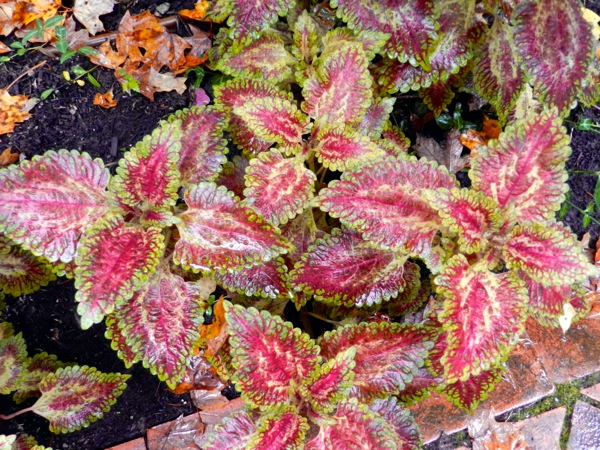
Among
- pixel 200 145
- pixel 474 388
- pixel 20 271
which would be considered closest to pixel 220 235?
pixel 200 145

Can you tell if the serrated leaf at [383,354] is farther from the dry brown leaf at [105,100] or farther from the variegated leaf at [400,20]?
the dry brown leaf at [105,100]

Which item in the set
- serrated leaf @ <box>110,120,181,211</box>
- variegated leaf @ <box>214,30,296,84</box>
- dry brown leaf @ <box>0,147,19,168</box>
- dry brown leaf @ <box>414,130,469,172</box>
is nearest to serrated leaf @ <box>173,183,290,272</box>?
serrated leaf @ <box>110,120,181,211</box>

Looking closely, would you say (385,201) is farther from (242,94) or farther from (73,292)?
(73,292)

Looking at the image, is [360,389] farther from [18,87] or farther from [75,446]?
[18,87]

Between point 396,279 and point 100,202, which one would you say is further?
point 396,279

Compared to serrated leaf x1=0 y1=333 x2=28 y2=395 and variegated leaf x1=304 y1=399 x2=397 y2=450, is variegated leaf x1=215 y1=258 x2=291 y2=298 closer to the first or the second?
variegated leaf x1=304 y1=399 x2=397 y2=450

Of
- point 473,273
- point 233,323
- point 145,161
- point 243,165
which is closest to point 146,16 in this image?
point 243,165
